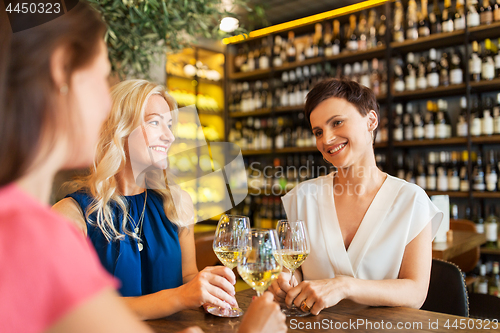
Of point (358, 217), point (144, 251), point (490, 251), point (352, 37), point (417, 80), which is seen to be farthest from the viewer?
point (352, 37)

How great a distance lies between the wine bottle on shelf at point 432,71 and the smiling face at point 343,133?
2.22 metres

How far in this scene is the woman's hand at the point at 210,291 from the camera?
90cm

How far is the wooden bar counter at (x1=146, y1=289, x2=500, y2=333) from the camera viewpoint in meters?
0.83

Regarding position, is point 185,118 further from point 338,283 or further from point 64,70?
point 64,70

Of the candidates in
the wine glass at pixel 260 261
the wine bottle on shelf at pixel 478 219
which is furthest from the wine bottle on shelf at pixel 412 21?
the wine glass at pixel 260 261

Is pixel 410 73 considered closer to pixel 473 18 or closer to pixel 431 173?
pixel 473 18

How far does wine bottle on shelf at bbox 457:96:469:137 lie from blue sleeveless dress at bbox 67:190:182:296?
2789 mm

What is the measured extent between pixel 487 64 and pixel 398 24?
87 centimetres

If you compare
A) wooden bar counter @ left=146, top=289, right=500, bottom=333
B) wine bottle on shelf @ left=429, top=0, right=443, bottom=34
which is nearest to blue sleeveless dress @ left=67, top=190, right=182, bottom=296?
wooden bar counter @ left=146, top=289, right=500, bottom=333

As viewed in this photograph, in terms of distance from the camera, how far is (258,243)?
81 centimetres

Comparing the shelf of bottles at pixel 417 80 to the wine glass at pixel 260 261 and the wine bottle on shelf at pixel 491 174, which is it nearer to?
the wine bottle on shelf at pixel 491 174

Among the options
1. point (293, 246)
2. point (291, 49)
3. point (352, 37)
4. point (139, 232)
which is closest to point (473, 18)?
point (352, 37)

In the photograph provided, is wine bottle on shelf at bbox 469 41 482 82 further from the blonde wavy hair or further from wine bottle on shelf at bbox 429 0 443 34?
the blonde wavy hair

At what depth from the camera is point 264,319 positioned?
23.9 inches
